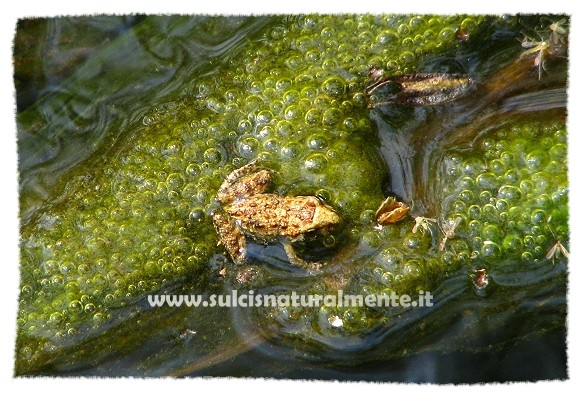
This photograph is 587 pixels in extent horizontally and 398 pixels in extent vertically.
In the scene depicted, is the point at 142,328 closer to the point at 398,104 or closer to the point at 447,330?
the point at 447,330

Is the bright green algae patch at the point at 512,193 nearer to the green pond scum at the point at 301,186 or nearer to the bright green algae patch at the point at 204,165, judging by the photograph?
the green pond scum at the point at 301,186

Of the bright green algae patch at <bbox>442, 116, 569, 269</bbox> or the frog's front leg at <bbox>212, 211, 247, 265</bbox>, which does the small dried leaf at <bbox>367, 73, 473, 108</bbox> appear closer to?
the bright green algae patch at <bbox>442, 116, 569, 269</bbox>

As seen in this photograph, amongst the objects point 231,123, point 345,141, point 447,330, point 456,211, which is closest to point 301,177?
point 345,141

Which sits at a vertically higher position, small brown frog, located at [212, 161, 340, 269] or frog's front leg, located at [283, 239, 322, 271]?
small brown frog, located at [212, 161, 340, 269]

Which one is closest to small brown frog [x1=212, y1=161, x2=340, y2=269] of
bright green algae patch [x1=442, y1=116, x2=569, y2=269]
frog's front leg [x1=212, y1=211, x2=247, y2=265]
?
frog's front leg [x1=212, y1=211, x2=247, y2=265]

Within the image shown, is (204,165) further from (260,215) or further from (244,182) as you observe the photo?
(260,215)

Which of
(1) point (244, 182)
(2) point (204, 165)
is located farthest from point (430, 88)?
(2) point (204, 165)
